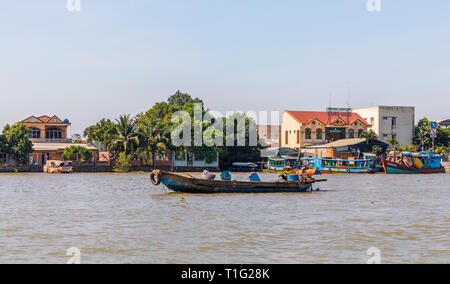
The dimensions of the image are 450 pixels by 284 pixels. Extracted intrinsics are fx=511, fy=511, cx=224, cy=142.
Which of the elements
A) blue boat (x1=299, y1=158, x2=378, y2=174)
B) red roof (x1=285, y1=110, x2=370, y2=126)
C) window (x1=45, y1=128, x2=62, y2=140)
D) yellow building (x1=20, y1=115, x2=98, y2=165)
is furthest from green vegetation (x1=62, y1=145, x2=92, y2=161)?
red roof (x1=285, y1=110, x2=370, y2=126)

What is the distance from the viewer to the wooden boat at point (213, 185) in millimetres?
28156

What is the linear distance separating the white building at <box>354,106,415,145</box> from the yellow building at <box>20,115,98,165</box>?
4033cm

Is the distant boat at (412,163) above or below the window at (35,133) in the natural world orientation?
below

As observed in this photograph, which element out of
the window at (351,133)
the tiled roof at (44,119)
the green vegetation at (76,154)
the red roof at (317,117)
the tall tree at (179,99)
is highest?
the tall tree at (179,99)

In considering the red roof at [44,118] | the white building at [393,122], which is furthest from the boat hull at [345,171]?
the red roof at [44,118]

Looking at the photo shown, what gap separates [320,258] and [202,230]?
5123 millimetres

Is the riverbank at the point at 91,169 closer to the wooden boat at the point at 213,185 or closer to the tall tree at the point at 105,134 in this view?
the tall tree at the point at 105,134

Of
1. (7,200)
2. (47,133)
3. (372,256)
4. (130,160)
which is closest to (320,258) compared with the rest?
(372,256)

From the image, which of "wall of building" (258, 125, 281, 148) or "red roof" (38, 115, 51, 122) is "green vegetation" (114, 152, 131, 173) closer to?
"red roof" (38, 115, 51, 122)

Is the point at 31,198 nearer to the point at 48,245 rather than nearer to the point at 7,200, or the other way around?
the point at 7,200

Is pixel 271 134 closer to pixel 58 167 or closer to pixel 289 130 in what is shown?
pixel 289 130

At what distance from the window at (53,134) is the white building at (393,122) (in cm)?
4457

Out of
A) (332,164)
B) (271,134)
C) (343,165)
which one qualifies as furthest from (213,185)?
(271,134)

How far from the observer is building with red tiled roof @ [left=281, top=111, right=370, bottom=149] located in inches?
2874
